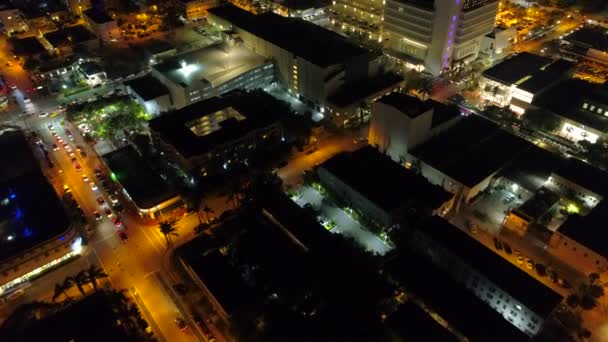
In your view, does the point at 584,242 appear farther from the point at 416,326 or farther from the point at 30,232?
the point at 30,232

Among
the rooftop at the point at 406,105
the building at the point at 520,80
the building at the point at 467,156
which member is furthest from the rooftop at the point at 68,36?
the building at the point at 520,80

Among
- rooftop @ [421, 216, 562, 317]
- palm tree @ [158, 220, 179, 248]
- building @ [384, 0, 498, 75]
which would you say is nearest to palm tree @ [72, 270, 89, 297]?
palm tree @ [158, 220, 179, 248]

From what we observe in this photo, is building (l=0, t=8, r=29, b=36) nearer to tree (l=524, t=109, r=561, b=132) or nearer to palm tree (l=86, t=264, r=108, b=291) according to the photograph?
palm tree (l=86, t=264, r=108, b=291)

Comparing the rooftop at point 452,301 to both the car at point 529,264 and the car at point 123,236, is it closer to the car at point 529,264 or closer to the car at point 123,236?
the car at point 529,264

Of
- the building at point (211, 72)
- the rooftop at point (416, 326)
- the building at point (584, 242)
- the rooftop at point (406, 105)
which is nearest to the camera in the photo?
the rooftop at point (416, 326)

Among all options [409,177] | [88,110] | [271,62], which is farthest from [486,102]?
[88,110]

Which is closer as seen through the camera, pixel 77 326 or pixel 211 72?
pixel 77 326

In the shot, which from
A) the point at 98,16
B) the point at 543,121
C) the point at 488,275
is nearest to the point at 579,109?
the point at 543,121
